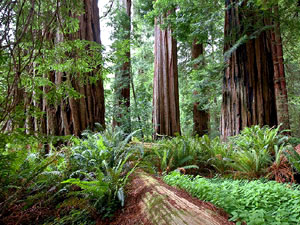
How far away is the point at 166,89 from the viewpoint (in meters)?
7.66

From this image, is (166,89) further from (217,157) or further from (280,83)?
(217,157)

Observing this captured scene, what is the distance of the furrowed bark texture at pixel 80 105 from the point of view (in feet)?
13.6

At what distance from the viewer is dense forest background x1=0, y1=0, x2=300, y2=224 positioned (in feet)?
5.33

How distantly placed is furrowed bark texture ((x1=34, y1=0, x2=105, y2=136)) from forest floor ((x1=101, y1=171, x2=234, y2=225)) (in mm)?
2846

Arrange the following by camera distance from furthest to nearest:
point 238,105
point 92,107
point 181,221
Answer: point 92,107 → point 238,105 → point 181,221


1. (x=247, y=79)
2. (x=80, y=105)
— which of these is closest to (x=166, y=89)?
(x=247, y=79)

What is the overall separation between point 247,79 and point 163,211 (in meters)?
4.33

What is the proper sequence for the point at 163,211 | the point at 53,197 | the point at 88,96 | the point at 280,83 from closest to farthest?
the point at 163,211
the point at 53,197
the point at 280,83
the point at 88,96

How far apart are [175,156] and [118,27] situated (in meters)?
6.95

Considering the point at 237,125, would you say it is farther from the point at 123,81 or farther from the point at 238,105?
the point at 123,81

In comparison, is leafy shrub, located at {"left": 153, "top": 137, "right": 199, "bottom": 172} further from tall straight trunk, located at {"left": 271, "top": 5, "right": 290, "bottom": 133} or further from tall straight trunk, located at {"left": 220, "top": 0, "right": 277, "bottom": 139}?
tall straight trunk, located at {"left": 271, "top": 5, "right": 290, "bottom": 133}

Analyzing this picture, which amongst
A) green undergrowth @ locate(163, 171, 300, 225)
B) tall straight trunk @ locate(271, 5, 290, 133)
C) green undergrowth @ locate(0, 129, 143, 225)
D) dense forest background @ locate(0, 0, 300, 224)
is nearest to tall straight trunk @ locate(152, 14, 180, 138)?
dense forest background @ locate(0, 0, 300, 224)

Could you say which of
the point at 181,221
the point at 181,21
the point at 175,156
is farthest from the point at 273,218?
the point at 181,21

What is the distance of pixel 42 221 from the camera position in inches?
58.5
